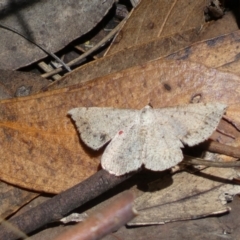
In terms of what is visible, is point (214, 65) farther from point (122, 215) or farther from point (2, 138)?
point (122, 215)

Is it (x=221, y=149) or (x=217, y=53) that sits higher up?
(x=217, y=53)

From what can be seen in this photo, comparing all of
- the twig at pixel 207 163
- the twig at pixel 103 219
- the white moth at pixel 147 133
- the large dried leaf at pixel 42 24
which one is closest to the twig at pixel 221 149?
the twig at pixel 207 163

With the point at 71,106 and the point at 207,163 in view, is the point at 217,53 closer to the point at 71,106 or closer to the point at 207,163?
the point at 207,163

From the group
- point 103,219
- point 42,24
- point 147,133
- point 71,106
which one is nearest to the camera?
point 103,219

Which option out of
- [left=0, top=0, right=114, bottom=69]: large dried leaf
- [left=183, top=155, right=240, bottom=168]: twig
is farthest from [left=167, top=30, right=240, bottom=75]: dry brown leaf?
[left=0, top=0, right=114, bottom=69]: large dried leaf

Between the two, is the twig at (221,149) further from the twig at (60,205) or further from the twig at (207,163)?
the twig at (60,205)

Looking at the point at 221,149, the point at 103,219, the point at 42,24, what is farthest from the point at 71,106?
the point at 103,219
